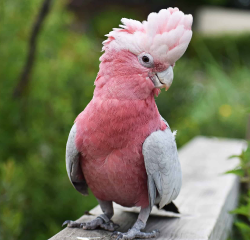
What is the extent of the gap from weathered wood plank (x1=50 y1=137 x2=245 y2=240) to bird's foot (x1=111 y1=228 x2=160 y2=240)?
38 mm

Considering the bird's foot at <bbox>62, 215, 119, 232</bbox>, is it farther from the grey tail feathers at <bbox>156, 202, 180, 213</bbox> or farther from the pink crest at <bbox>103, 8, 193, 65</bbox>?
the pink crest at <bbox>103, 8, 193, 65</bbox>

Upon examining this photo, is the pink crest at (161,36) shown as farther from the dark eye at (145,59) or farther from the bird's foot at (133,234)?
the bird's foot at (133,234)

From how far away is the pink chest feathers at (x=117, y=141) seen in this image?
1461 millimetres

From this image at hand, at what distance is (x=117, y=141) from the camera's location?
149 cm

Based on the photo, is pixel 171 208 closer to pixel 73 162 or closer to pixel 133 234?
pixel 133 234

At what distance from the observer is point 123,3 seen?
20281 mm

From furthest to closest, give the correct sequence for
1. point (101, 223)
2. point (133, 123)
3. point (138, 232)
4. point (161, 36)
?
point (101, 223), point (138, 232), point (133, 123), point (161, 36)

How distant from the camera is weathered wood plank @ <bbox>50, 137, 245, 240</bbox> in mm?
1701

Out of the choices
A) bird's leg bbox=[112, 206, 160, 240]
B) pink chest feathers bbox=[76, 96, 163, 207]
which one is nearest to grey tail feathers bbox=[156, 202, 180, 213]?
bird's leg bbox=[112, 206, 160, 240]

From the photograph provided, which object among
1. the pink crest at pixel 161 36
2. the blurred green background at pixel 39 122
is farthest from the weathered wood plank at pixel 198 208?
the pink crest at pixel 161 36

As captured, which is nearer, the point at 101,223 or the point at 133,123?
the point at 133,123

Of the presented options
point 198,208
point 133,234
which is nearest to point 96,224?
point 133,234

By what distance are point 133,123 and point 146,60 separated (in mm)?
260

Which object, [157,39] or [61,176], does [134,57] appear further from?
[61,176]
